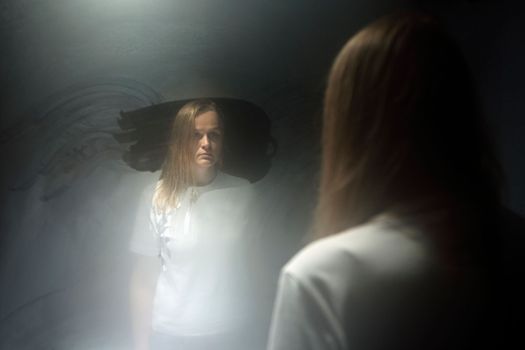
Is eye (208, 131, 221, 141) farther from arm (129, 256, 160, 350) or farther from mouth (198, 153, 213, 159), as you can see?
arm (129, 256, 160, 350)

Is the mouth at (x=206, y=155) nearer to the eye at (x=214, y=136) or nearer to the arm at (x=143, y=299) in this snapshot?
the eye at (x=214, y=136)

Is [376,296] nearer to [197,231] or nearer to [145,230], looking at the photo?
[197,231]

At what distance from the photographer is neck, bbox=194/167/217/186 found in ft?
4.74

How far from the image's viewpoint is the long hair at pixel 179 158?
144 cm

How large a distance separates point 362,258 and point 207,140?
89cm

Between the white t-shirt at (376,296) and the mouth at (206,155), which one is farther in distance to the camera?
the mouth at (206,155)

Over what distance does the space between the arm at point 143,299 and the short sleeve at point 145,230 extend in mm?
30


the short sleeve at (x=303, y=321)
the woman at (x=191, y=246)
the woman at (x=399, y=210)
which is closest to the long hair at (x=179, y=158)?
the woman at (x=191, y=246)

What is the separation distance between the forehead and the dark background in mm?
72

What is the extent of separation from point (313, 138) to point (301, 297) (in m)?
0.87

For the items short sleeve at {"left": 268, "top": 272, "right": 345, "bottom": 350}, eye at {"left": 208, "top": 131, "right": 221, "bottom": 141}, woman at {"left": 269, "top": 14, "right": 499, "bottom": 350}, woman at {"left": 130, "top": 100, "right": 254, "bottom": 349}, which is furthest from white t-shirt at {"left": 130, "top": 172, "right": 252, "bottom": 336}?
short sleeve at {"left": 268, "top": 272, "right": 345, "bottom": 350}

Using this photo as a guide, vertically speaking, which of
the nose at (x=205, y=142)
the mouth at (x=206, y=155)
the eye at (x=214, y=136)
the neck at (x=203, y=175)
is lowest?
the neck at (x=203, y=175)

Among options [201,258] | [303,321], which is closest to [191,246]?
[201,258]

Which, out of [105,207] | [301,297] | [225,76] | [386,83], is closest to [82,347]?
[105,207]
